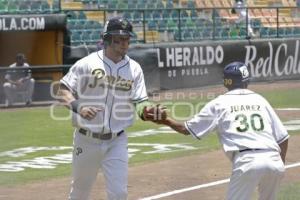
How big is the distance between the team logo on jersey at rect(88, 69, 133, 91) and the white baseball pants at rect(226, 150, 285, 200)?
4.72 feet

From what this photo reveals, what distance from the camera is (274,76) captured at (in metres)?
27.8

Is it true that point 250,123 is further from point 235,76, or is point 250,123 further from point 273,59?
point 273,59

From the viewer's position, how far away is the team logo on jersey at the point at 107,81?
7120 millimetres

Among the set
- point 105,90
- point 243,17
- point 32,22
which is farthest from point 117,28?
point 243,17

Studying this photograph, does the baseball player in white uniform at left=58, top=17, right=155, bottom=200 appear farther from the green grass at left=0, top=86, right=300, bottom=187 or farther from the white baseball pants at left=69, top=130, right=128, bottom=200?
the green grass at left=0, top=86, right=300, bottom=187

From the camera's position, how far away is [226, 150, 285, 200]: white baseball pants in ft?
19.9

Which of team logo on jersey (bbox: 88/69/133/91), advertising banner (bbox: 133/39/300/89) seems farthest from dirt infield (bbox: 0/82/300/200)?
advertising banner (bbox: 133/39/300/89)

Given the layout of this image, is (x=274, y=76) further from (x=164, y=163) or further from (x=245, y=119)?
(x=245, y=119)

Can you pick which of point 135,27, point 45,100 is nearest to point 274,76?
point 135,27

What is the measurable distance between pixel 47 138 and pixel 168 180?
199 inches

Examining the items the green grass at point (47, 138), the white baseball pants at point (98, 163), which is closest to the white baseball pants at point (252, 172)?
the white baseball pants at point (98, 163)

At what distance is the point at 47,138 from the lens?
15.0 metres

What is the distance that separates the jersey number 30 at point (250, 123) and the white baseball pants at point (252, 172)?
0.60ft

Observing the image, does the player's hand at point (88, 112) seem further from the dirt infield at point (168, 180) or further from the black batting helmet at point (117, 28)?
the dirt infield at point (168, 180)
